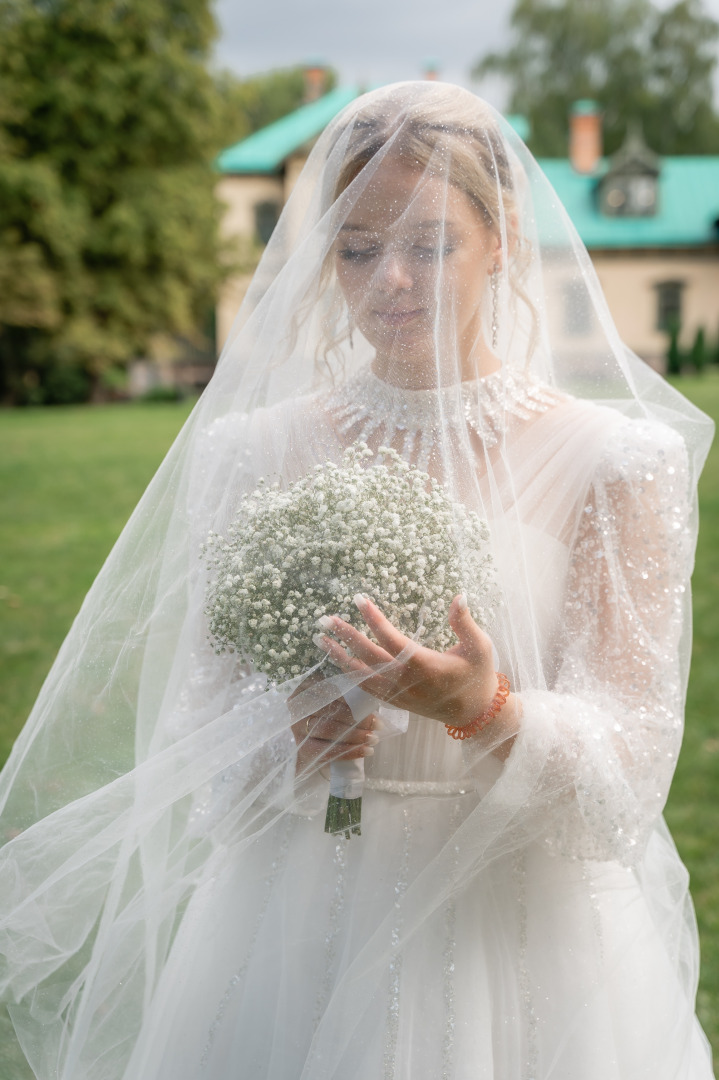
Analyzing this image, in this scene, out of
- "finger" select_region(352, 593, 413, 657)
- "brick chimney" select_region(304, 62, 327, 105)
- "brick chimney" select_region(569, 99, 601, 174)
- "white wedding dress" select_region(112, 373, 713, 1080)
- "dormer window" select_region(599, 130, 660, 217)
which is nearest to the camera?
"finger" select_region(352, 593, 413, 657)

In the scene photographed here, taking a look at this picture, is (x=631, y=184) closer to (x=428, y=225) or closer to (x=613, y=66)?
(x=613, y=66)

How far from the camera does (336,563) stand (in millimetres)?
1530

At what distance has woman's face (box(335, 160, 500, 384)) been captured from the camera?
183cm

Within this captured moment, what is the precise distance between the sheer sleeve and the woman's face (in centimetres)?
40

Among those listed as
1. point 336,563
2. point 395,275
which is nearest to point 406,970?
point 336,563

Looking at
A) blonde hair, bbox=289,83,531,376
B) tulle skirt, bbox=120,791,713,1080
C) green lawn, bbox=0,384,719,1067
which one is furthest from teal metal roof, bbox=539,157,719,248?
tulle skirt, bbox=120,791,713,1080

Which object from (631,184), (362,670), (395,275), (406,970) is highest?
(631,184)

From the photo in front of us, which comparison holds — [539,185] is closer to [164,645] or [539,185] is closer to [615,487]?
[615,487]

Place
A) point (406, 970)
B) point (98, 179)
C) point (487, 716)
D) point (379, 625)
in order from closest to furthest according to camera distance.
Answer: point (379, 625), point (487, 716), point (406, 970), point (98, 179)

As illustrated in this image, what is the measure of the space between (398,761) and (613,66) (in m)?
38.5

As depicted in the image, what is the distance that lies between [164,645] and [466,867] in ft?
2.45

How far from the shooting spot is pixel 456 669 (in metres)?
1.54

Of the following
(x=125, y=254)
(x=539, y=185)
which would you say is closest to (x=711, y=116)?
(x=125, y=254)

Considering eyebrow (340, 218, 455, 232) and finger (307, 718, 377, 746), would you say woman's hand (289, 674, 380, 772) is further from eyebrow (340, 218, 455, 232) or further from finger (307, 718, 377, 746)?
eyebrow (340, 218, 455, 232)
